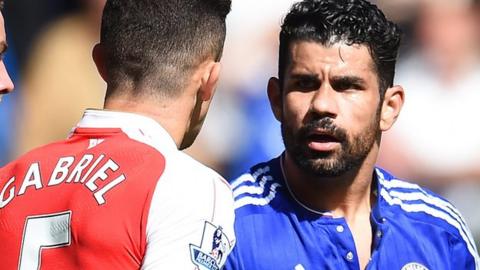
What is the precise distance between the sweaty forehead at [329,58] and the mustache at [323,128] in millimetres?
191

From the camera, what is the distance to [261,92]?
6.10 m

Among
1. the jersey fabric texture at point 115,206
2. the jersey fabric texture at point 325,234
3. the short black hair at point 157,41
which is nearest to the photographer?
the jersey fabric texture at point 115,206

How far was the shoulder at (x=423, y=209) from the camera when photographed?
3.80 meters

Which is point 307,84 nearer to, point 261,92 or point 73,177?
point 73,177

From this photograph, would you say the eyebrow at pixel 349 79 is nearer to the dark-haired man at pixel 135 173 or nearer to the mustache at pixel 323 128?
the mustache at pixel 323 128

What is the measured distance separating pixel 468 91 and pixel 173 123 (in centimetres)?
359

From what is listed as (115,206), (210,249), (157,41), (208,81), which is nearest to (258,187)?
(208,81)

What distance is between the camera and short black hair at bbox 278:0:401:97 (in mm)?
3781

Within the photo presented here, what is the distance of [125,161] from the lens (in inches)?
107

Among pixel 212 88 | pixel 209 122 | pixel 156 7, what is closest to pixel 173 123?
pixel 212 88

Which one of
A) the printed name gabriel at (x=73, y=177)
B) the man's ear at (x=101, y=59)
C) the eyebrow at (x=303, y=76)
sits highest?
the man's ear at (x=101, y=59)

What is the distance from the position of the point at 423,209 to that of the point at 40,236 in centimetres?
172

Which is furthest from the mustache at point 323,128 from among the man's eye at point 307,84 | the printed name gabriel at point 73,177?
the printed name gabriel at point 73,177

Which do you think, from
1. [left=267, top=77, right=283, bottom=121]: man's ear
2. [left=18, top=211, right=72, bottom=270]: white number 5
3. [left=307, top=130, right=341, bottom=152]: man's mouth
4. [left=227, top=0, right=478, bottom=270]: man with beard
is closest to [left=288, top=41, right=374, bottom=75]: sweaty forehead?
[left=227, top=0, right=478, bottom=270]: man with beard
